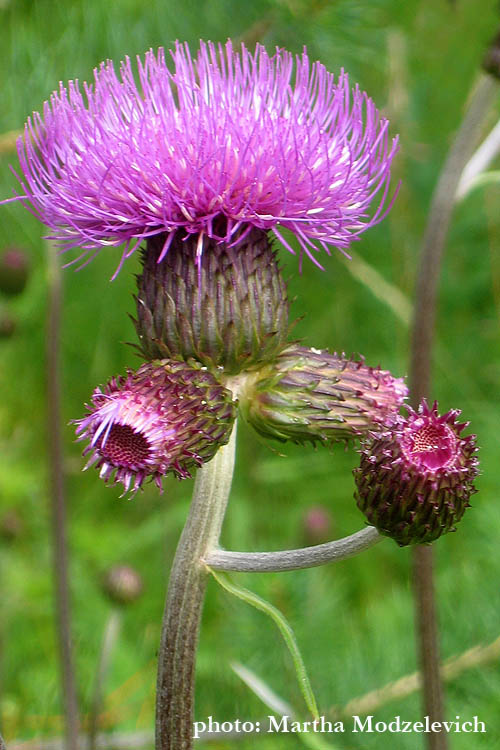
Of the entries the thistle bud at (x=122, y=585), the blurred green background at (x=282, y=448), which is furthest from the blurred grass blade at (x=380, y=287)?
the thistle bud at (x=122, y=585)

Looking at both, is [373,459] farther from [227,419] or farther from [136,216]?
[136,216]

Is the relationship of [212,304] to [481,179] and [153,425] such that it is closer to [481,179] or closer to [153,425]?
[153,425]

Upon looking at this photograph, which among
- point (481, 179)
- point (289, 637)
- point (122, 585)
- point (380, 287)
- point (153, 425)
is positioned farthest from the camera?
point (380, 287)

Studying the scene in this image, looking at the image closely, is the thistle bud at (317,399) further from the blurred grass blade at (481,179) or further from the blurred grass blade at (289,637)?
the blurred grass blade at (481,179)

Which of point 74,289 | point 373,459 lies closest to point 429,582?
point 373,459

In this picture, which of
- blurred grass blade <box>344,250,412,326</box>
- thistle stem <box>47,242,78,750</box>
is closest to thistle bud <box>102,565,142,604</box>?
thistle stem <box>47,242,78,750</box>

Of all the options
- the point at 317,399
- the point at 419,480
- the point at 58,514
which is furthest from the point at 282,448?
the point at 419,480

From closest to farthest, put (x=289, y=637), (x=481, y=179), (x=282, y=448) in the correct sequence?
(x=289, y=637) < (x=481, y=179) < (x=282, y=448)
